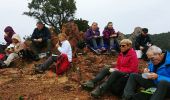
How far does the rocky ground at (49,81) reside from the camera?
12.2 meters

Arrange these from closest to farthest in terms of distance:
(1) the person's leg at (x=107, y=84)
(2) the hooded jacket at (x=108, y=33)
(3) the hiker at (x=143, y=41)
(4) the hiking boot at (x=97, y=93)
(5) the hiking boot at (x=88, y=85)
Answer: (1) the person's leg at (x=107, y=84) → (4) the hiking boot at (x=97, y=93) → (5) the hiking boot at (x=88, y=85) → (3) the hiker at (x=143, y=41) → (2) the hooded jacket at (x=108, y=33)

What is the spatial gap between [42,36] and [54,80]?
9.44 feet

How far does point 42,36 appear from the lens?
15859mm

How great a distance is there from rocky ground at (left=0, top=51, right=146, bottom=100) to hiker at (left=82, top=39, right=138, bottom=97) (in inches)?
12.6

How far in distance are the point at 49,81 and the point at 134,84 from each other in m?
3.46

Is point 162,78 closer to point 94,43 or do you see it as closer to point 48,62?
point 48,62

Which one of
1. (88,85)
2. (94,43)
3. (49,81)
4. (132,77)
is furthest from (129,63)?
(94,43)

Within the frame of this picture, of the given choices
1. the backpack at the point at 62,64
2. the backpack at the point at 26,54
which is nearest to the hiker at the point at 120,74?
the backpack at the point at 62,64

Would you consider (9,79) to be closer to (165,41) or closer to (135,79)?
(135,79)

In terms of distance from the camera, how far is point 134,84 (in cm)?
1076

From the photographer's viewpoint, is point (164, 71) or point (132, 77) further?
point (132, 77)

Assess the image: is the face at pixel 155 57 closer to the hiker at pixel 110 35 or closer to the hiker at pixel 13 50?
the hiker at pixel 13 50

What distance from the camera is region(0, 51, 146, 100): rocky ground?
40.0 feet

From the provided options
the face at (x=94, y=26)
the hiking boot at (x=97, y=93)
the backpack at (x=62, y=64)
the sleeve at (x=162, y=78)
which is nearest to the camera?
the sleeve at (x=162, y=78)
